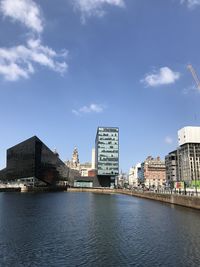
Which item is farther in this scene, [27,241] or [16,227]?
[16,227]

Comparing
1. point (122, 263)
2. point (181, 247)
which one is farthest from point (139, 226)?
point (122, 263)

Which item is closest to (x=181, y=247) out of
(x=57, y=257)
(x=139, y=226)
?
(x=57, y=257)

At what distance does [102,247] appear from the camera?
110 feet

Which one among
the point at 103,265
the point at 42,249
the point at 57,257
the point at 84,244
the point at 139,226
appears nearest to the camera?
the point at 103,265

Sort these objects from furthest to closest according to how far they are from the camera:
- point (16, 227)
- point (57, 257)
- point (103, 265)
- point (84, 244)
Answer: point (16, 227) < point (84, 244) < point (57, 257) < point (103, 265)

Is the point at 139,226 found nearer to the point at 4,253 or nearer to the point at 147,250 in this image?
the point at 147,250

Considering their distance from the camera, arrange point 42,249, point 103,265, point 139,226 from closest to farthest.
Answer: point 103,265 → point 42,249 → point 139,226

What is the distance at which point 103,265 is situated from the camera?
87.5 ft

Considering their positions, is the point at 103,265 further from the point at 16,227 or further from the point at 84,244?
the point at 16,227

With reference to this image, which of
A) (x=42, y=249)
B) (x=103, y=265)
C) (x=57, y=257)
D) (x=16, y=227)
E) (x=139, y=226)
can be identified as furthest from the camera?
(x=139, y=226)

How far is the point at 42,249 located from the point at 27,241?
4408 mm

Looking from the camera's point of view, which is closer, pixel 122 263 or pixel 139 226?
pixel 122 263

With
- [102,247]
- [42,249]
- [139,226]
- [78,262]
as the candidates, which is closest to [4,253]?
[42,249]

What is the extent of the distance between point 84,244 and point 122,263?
27.0 feet
